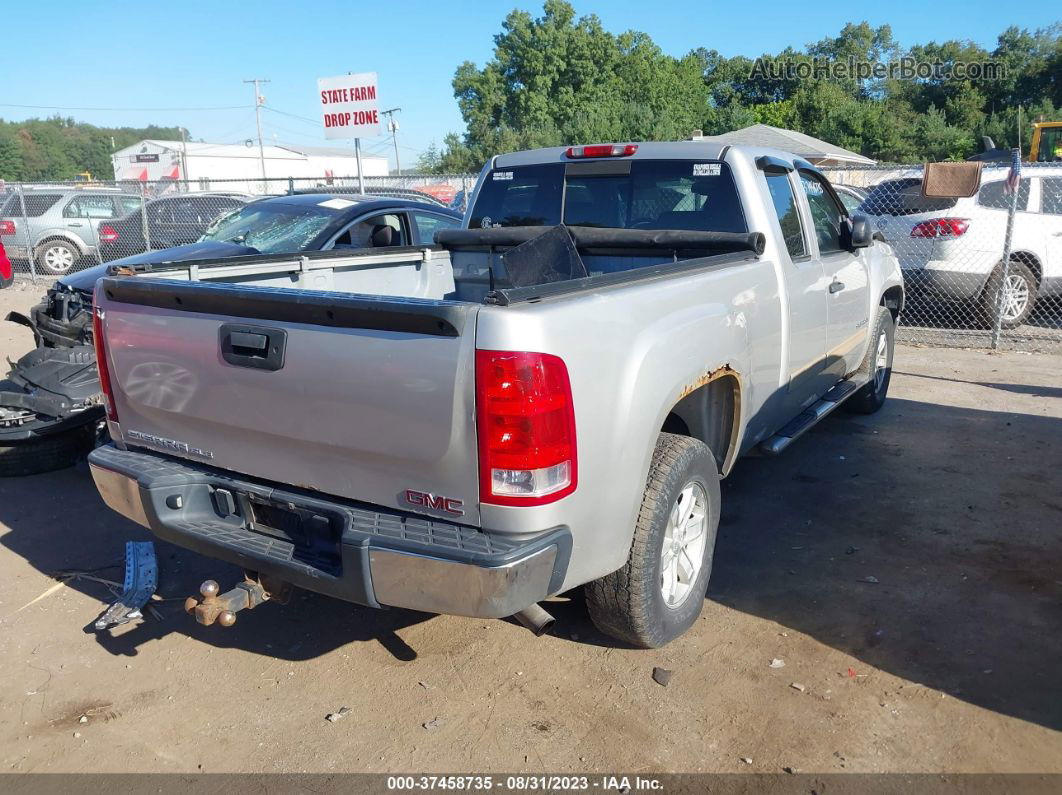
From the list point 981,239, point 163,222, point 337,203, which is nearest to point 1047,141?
point 981,239

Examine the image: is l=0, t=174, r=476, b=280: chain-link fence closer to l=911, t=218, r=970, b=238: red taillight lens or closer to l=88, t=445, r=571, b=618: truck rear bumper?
l=911, t=218, r=970, b=238: red taillight lens

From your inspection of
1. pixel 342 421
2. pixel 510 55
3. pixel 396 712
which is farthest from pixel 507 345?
pixel 510 55

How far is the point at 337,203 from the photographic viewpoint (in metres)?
8.17

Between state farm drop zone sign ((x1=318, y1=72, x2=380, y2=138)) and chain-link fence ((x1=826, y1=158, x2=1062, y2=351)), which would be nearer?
chain-link fence ((x1=826, y1=158, x2=1062, y2=351))

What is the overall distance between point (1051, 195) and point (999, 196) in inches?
30.3

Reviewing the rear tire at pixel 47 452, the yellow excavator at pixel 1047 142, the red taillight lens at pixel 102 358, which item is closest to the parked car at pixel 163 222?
the rear tire at pixel 47 452

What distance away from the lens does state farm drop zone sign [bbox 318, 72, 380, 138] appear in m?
13.0

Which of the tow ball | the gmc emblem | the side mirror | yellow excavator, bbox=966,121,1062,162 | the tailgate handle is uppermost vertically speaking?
yellow excavator, bbox=966,121,1062,162

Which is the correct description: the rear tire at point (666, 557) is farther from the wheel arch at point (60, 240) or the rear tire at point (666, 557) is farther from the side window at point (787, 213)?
the wheel arch at point (60, 240)

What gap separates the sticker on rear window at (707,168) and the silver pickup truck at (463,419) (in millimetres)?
14

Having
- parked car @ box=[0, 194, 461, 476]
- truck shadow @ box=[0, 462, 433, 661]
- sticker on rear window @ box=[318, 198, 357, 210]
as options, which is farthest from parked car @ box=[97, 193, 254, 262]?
truck shadow @ box=[0, 462, 433, 661]

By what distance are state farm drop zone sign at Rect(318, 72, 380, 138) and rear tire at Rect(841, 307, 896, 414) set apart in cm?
907

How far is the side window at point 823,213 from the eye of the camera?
17.0ft

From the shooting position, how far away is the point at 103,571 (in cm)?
431
